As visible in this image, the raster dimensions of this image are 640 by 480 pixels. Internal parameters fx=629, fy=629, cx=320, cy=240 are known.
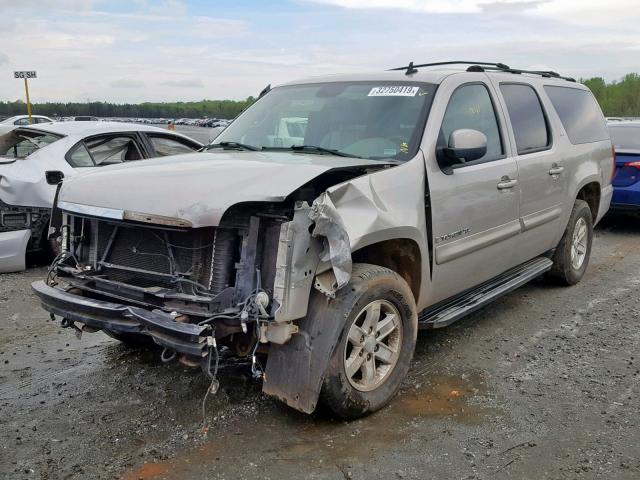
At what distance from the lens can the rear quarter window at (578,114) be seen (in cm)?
586

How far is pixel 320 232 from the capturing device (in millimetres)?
3064

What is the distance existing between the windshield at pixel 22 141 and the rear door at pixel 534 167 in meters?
4.96

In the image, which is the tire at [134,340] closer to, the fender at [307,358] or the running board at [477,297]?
the fender at [307,358]

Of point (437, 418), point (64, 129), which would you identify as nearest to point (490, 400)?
point (437, 418)

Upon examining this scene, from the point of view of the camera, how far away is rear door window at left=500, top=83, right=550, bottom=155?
503 cm

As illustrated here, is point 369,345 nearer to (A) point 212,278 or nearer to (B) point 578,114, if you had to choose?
(A) point 212,278

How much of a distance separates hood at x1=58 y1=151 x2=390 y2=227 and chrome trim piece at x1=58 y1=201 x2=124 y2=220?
0.02m

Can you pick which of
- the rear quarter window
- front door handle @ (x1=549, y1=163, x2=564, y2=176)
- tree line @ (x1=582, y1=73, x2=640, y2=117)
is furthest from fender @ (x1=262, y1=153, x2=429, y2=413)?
tree line @ (x1=582, y1=73, x2=640, y2=117)

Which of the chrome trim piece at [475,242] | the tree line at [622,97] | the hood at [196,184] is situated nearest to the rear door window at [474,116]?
the chrome trim piece at [475,242]

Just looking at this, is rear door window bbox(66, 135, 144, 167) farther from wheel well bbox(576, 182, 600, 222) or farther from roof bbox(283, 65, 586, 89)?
wheel well bbox(576, 182, 600, 222)

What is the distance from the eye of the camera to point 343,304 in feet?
10.7

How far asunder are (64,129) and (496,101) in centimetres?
494

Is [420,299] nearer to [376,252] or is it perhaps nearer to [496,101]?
[376,252]

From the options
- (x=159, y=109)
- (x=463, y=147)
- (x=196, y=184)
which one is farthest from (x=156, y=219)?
(x=159, y=109)
